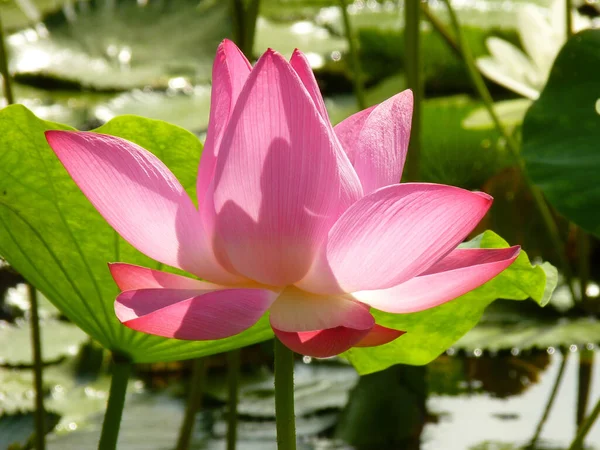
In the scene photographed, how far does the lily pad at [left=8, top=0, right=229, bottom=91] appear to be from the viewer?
219 cm

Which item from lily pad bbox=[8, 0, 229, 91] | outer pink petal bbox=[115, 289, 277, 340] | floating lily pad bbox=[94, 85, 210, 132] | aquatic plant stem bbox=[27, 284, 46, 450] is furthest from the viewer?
lily pad bbox=[8, 0, 229, 91]

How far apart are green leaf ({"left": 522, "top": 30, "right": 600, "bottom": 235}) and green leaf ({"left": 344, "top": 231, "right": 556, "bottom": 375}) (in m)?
0.32

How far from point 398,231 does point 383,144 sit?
77 millimetres

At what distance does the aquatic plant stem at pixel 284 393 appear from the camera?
0.40 meters

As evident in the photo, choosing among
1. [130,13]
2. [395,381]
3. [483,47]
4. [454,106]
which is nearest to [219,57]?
[395,381]

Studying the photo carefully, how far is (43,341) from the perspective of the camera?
3.84 ft

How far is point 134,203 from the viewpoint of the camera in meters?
0.39

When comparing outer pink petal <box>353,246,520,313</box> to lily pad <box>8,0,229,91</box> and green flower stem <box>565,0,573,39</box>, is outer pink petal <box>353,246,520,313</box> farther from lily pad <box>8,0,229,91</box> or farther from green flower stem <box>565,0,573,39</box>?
lily pad <box>8,0,229,91</box>

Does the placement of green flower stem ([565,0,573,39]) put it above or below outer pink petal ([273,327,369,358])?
above

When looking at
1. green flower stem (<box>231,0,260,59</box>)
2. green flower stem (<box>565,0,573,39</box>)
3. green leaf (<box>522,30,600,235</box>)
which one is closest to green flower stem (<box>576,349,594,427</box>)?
green leaf (<box>522,30,600,235</box>)

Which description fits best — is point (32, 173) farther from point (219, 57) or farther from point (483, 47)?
point (483, 47)

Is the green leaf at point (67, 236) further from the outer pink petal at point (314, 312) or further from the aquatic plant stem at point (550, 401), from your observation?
the aquatic plant stem at point (550, 401)

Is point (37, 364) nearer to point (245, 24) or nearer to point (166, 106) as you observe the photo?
point (245, 24)

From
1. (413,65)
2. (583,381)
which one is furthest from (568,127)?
(583,381)
